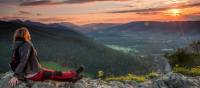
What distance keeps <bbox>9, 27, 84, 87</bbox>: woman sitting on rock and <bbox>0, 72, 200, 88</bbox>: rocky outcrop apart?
0.23 meters

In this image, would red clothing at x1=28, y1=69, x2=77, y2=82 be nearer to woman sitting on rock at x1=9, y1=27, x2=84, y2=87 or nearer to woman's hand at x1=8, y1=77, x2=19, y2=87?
woman sitting on rock at x1=9, y1=27, x2=84, y2=87

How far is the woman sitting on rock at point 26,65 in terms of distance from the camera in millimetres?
10172

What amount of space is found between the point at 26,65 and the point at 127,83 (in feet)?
12.6

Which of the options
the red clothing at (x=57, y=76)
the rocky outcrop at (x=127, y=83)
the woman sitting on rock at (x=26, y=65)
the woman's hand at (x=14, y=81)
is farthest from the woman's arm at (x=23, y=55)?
the rocky outcrop at (x=127, y=83)

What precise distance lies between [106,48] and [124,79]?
314 ft

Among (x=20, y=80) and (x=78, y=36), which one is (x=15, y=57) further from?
(x=78, y=36)

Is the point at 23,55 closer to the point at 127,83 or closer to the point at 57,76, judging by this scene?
the point at 57,76

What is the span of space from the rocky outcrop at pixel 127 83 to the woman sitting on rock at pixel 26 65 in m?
0.23

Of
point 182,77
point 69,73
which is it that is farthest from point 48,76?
point 182,77

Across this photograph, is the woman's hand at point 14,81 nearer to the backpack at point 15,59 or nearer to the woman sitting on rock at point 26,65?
the woman sitting on rock at point 26,65

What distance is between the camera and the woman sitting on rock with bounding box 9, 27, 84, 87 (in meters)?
10.2

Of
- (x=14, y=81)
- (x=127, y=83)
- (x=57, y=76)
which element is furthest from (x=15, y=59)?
(x=127, y=83)

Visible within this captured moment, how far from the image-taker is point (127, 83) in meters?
13.4

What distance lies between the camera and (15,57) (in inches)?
407
